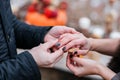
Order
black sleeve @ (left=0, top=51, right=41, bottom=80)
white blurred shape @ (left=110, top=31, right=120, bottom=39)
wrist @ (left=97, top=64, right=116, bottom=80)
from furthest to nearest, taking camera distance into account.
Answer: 1. white blurred shape @ (left=110, top=31, right=120, bottom=39)
2. wrist @ (left=97, top=64, right=116, bottom=80)
3. black sleeve @ (left=0, top=51, right=41, bottom=80)

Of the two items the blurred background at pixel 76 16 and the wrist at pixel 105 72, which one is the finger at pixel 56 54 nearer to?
the wrist at pixel 105 72

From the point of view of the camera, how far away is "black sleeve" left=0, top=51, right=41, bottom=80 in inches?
35.4

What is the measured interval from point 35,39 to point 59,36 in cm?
8

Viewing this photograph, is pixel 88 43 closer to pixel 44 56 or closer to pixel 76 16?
pixel 44 56

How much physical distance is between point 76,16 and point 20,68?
1.23m

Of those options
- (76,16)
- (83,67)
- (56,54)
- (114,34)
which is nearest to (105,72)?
(83,67)

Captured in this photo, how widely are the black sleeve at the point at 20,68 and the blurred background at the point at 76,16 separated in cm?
99

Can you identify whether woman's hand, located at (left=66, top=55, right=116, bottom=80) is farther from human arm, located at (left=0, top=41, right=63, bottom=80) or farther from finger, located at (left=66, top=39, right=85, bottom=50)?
human arm, located at (left=0, top=41, right=63, bottom=80)

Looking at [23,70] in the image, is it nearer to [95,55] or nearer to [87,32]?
[95,55]

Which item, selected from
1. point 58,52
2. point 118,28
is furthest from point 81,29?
point 58,52

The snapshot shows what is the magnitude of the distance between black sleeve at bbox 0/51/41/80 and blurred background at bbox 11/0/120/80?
99cm

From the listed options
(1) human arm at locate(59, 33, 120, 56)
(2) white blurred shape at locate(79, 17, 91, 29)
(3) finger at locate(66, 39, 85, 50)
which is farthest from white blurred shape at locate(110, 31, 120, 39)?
(3) finger at locate(66, 39, 85, 50)

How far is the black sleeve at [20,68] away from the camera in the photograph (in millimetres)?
898

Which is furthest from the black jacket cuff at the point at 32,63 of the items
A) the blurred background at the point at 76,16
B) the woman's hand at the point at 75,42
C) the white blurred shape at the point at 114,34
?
the white blurred shape at the point at 114,34
